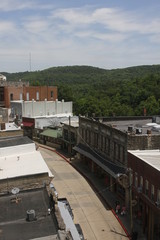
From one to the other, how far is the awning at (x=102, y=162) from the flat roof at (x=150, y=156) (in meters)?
2.95

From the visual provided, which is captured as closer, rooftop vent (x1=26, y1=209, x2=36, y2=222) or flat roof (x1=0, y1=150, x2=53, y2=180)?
rooftop vent (x1=26, y1=209, x2=36, y2=222)

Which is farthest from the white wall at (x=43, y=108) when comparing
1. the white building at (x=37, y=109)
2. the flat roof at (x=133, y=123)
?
the flat roof at (x=133, y=123)

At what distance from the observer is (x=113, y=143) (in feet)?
113

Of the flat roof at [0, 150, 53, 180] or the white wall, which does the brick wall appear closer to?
the flat roof at [0, 150, 53, 180]

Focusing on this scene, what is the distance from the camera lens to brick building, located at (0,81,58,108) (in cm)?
7862

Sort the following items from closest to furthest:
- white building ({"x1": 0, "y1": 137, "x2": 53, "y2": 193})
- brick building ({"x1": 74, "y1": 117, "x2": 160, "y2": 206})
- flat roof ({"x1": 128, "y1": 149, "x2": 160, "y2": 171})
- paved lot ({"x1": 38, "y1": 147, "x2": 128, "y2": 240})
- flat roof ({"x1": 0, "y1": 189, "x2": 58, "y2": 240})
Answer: flat roof ({"x1": 0, "y1": 189, "x2": 58, "y2": 240})
white building ({"x1": 0, "y1": 137, "x2": 53, "y2": 193})
flat roof ({"x1": 128, "y1": 149, "x2": 160, "y2": 171})
paved lot ({"x1": 38, "y1": 147, "x2": 128, "y2": 240})
brick building ({"x1": 74, "y1": 117, "x2": 160, "y2": 206})

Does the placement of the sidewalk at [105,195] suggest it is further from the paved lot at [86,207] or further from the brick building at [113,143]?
the brick building at [113,143]

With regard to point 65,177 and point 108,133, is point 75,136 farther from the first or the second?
point 108,133

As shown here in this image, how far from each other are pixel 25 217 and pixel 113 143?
1910 cm

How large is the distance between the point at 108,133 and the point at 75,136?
16161mm

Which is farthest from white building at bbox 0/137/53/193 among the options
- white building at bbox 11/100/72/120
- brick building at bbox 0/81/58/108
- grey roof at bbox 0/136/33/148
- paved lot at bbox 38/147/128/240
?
brick building at bbox 0/81/58/108

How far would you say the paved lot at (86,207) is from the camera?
25.8 metres

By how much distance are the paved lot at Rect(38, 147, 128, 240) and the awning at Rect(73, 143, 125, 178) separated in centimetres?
309

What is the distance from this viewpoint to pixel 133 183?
2853 centimetres
